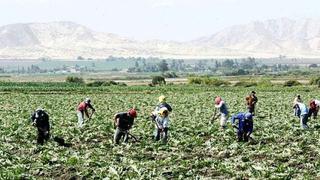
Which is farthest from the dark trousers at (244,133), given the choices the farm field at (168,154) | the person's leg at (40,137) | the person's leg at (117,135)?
the person's leg at (40,137)

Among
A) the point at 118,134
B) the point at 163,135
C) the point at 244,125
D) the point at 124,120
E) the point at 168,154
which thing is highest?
the point at 124,120

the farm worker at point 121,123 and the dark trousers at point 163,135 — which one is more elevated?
the farm worker at point 121,123

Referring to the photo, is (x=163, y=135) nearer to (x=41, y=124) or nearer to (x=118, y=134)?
(x=118, y=134)

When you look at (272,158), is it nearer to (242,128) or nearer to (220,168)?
(220,168)

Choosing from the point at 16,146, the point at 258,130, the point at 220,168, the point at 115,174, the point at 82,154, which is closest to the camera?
the point at 115,174

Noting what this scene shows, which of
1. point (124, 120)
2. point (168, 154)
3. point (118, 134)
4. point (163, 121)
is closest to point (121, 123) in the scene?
point (124, 120)

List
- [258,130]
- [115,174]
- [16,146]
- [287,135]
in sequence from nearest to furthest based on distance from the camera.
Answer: [115,174] → [16,146] → [287,135] → [258,130]

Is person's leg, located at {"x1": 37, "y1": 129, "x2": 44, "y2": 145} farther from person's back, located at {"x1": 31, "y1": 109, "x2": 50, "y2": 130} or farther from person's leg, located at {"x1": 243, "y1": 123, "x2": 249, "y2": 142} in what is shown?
person's leg, located at {"x1": 243, "y1": 123, "x2": 249, "y2": 142}

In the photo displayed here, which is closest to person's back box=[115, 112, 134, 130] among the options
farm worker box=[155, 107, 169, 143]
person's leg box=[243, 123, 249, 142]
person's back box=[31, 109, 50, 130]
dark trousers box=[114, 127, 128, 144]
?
dark trousers box=[114, 127, 128, 144]

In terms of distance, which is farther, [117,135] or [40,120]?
[40,120]

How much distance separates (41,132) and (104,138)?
328cm

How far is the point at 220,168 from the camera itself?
690 inches

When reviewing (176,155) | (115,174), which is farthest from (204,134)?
(115,174)

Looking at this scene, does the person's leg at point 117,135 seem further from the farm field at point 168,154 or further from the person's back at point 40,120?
the person's back at point 40,120
